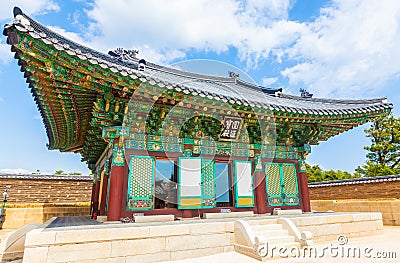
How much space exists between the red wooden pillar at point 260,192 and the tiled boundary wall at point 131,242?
6.69 feet

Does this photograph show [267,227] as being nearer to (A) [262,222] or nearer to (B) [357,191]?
(A) [262,222]

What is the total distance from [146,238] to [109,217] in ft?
6.49

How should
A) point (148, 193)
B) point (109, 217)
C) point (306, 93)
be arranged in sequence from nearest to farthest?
point (109, 217) < point (148, 193) < point (306, 93)

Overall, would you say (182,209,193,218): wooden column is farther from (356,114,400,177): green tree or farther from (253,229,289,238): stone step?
(356,114,400,177): green tree

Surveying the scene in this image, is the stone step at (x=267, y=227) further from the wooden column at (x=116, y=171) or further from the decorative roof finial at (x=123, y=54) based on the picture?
the decorative roof finial at (x=123, y=54)

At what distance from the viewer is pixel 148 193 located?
283 inches

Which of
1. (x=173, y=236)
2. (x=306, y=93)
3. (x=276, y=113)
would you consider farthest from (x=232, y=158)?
(x=306, y=93)

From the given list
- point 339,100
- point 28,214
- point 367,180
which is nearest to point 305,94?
point 339,100

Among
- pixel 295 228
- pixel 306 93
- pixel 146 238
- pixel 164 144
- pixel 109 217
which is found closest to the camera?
pixel 146 238

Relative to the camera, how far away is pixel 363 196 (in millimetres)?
14617

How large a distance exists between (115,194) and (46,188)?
38.6 ft

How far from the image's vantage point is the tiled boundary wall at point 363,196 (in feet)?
37.6

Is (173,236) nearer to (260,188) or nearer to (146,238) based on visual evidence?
(146,238)

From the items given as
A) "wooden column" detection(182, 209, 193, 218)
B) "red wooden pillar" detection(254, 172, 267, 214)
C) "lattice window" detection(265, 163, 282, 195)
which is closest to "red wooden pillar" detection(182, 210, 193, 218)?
"wooden column" detection(182, 209, 193, 218)
